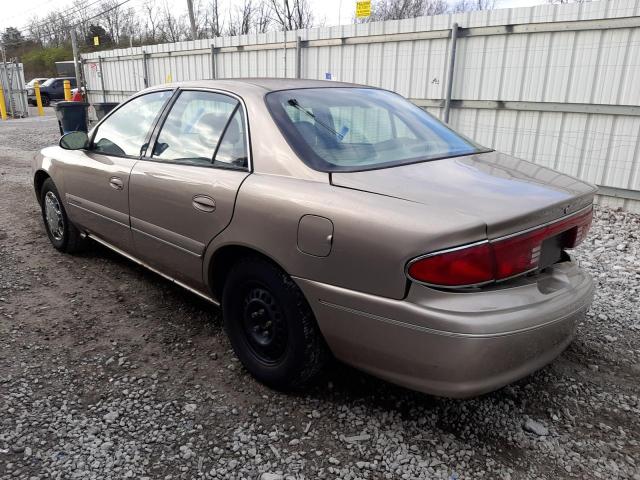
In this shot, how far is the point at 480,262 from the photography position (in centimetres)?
195

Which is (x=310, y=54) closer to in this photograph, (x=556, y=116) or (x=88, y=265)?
(x=556, y=116)

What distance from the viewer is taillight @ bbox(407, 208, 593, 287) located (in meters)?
1.93

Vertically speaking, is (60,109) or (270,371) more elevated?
(60,109)

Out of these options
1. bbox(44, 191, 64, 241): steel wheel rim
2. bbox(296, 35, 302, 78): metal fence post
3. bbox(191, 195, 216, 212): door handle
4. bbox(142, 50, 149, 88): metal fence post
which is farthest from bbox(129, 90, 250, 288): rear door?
bbox(142, 50, 149, 88): metal fence post

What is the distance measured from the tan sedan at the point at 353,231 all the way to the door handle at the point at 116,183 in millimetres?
16

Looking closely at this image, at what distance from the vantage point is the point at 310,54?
9492 millimetres

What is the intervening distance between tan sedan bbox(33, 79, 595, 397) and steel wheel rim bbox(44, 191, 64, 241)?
4.62 feet

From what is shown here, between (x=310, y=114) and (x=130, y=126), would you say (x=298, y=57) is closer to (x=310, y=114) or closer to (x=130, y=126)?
(x=130, y=126)

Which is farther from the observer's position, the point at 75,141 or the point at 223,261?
the point at 75,141

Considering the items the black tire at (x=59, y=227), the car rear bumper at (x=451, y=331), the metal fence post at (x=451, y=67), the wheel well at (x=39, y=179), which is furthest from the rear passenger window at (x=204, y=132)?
the metal fence post at (x=451, y=67)

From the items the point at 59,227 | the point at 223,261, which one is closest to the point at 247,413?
the point at 223,261

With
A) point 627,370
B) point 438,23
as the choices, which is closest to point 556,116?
point 438,23

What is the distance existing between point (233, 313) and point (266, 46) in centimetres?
872

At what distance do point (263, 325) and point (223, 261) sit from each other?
17.3 inches
